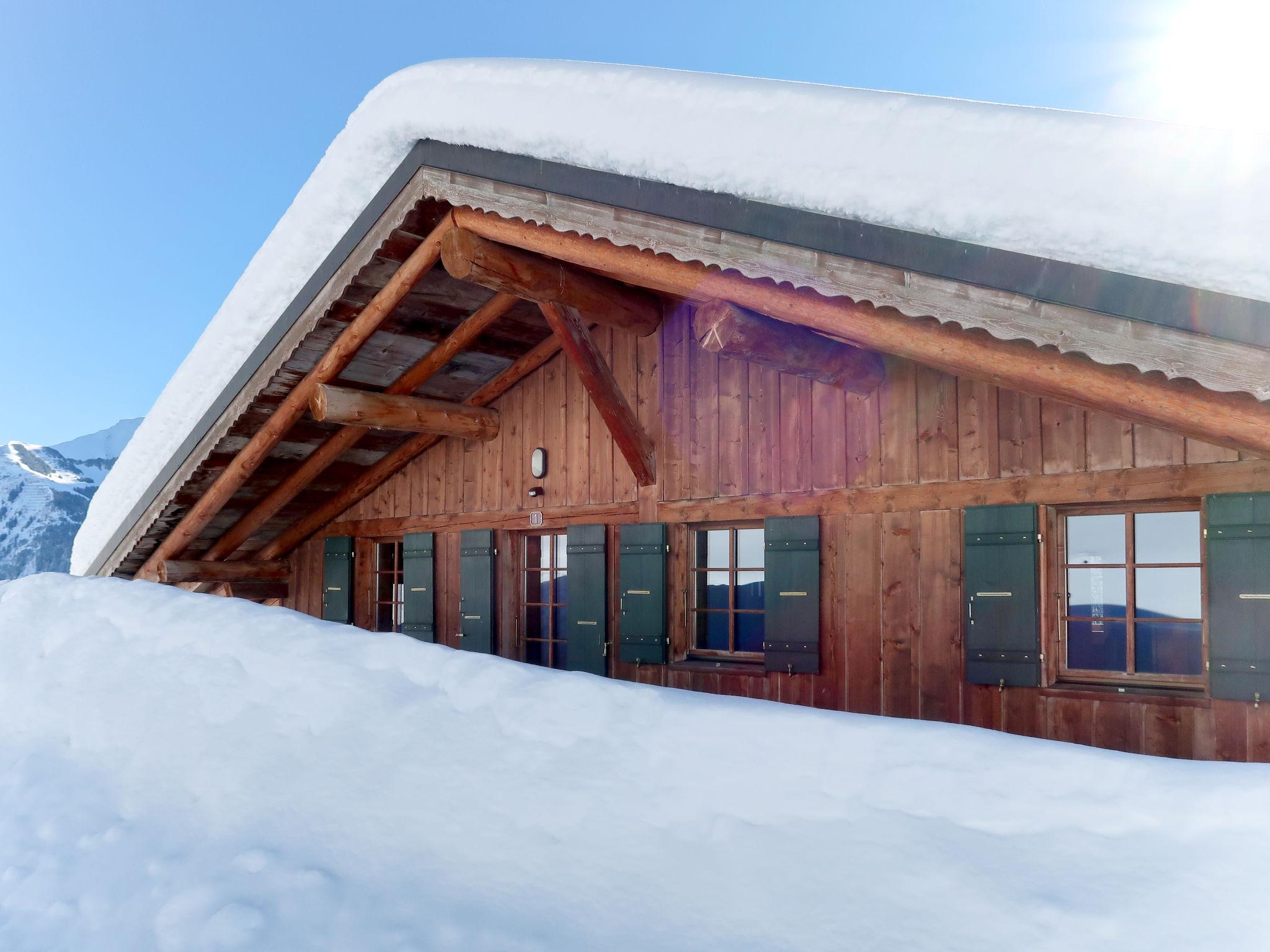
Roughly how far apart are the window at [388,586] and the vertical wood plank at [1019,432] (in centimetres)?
556

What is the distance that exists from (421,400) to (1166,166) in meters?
5.23

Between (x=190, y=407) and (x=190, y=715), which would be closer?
(x=190, y=715)

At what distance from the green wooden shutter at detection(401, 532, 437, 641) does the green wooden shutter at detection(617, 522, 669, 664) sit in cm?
217

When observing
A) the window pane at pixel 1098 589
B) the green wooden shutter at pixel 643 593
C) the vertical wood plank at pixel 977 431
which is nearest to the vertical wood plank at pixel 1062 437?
the vertical wood plank at pixel 977 431

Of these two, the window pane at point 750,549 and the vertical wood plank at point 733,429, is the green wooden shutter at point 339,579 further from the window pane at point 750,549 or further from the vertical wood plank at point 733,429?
the vertical wood plank at point 733,429

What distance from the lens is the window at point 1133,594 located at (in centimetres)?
435

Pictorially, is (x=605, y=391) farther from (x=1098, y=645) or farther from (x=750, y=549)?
(x=1098, y=645)

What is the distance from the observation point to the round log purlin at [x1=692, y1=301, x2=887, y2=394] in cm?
393

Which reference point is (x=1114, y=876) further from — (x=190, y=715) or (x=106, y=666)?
(x=106, y=666)

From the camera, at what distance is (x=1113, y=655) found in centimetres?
880

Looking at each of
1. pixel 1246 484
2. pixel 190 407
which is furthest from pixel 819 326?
pixel 190 407

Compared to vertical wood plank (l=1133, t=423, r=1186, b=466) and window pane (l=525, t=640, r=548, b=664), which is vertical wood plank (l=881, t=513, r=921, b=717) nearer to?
vertical wood plank (l=1133, t=423, r=1186, b=466)

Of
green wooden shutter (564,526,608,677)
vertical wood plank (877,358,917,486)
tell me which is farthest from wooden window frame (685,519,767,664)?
vertical wood plank (877,358,917,486)

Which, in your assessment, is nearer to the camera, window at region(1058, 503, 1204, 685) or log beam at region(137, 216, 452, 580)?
window at region(1058, 503, 1204, 685)
